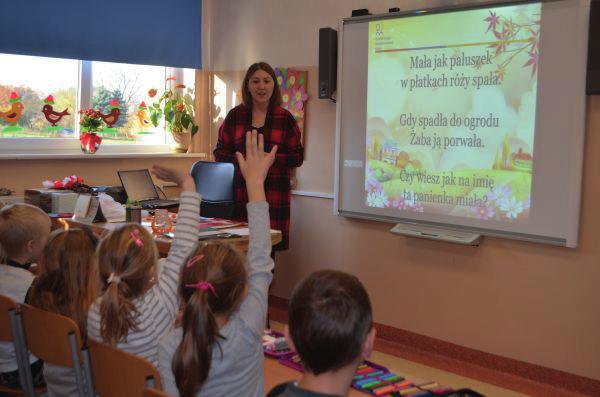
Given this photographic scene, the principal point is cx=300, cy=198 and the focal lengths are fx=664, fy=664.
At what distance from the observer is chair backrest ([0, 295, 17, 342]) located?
220 cm

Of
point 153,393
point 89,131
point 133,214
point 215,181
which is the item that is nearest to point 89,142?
point 89,131

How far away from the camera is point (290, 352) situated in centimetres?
223

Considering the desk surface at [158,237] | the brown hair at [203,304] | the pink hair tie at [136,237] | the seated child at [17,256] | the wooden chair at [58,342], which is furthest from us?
the desk surface at [158,237]

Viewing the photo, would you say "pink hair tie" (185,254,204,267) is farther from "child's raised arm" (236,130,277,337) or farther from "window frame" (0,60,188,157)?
"window frame" (0,60,188,157)

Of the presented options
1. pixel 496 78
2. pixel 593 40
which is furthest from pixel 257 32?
pixel 593 40

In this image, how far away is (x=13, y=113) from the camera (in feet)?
14.7

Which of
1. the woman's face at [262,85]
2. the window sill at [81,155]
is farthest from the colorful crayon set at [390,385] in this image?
the window sill at [81,155]

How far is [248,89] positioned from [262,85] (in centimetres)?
15

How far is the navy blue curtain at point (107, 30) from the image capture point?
172 inches

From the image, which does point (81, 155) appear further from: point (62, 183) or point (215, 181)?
point (215, 181)

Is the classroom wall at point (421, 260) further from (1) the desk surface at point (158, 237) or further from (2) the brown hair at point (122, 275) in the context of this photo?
(2) the brown hair at point (122, 275)

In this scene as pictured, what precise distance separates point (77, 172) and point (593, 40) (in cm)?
343

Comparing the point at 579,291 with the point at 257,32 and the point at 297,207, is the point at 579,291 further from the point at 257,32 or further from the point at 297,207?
the point at 257,32

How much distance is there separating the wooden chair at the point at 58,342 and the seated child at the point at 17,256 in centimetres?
42
